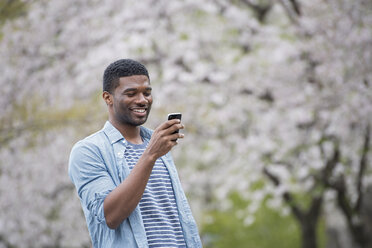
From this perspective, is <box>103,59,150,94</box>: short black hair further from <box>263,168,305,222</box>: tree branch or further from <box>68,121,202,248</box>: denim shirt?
<box>263,168,305,222</box>: tree branch

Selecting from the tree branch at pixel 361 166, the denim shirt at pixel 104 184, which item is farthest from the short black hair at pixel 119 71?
the tree branch at pixel 361 166

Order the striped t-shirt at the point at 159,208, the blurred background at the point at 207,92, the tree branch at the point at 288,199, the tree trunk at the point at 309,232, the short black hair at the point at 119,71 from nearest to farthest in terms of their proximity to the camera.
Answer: the striped t-shirt at the point at 159,208, the short black hair at the point at 119,71, the blurred background at the point at 207,92, the tree branch at the point at 288,199, the tree trunk at the point at 309,232

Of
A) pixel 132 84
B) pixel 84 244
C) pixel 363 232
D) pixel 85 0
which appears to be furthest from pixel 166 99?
pixel 132 84

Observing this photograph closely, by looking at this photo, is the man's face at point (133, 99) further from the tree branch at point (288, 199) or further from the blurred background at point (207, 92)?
the tree branch at point (288, 199)

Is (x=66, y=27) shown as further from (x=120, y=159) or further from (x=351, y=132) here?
(x=120, y=159)

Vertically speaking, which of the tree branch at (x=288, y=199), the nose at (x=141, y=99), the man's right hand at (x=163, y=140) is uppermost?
the nose at (x=141, y=99)

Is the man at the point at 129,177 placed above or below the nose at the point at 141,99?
below

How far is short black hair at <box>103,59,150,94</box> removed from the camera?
2641 millimetres

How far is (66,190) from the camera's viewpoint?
33.6 ft

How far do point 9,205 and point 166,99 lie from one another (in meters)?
3.43

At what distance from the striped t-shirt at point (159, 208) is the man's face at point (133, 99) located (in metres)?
0.16

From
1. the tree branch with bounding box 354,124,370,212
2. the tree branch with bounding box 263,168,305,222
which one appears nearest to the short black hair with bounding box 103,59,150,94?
the tree branch with bounding box 354,124,370,212

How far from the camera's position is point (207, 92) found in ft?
34.2

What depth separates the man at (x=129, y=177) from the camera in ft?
7.70
